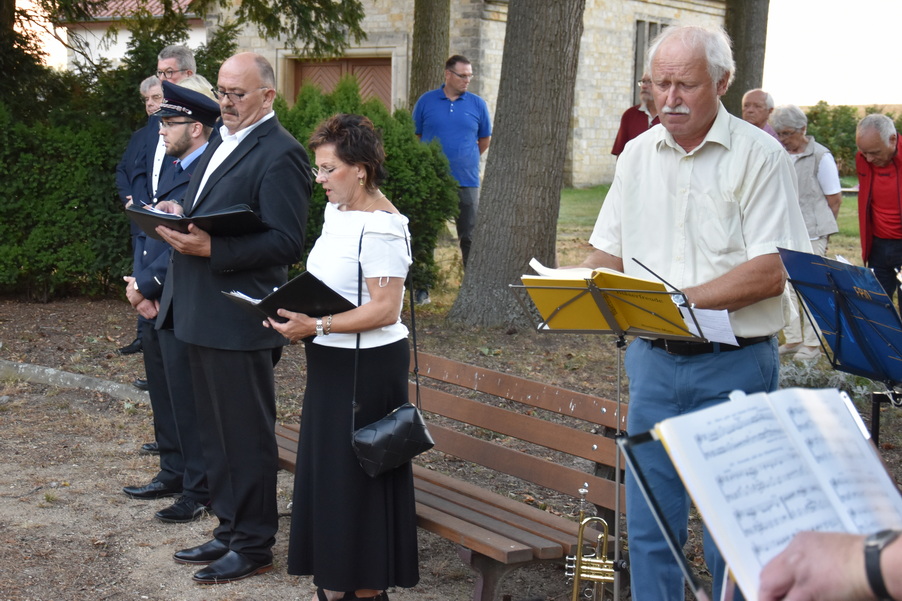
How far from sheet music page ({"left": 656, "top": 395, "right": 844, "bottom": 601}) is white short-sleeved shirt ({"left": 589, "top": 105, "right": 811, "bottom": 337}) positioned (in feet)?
4.70

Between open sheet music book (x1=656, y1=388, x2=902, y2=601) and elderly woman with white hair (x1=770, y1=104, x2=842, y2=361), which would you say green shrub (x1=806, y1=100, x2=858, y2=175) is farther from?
open sheet music book (x1=656, y1=388, x2=902, y2=601)

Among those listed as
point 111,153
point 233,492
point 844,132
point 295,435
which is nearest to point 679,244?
point 233,492

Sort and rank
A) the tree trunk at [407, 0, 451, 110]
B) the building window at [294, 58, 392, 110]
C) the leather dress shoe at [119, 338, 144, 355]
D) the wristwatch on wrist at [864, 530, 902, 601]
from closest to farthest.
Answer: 1. the wristwatch on wrist at [864, 530, 902, 601]
2. the leather dress shoe at [119, 338, 144, 355]
3. the tree trunk at [407, 0, 451, 110]
4. the building window at [294, 58, 392, 110]

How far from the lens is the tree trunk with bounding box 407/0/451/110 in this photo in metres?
12.9

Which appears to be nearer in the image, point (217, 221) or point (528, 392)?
point (217, 221)

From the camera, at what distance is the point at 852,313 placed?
3.48 metres

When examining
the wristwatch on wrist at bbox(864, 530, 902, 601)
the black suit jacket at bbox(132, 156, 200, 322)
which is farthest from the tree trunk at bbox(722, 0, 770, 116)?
the wristwatch on wrist at bbox(864, 530, 902, 601)

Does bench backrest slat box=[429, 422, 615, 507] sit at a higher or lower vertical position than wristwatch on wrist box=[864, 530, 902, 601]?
lower

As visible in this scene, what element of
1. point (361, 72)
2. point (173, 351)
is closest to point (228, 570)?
point (173, 351)

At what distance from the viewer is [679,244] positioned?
3277 millimetres

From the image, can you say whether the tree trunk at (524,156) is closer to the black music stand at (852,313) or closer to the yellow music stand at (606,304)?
the black music stand at (852,313)

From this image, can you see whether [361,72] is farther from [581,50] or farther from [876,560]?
[876,560]

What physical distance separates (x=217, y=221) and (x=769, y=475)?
9.29 feet

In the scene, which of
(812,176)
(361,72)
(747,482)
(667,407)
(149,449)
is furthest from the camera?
(361,72)
